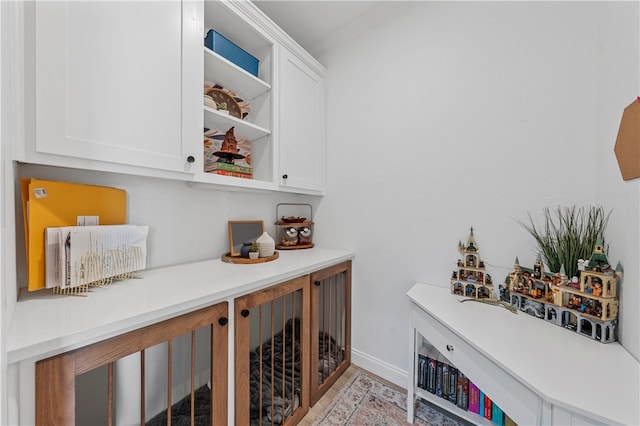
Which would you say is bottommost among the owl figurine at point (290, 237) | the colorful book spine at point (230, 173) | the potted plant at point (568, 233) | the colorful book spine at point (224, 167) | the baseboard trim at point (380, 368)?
the baseboard trim at point (380, 368)

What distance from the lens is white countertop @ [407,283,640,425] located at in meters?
0.55

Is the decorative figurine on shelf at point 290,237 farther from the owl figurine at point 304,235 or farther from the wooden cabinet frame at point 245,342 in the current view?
the wooden cabinet frame at point 245,342

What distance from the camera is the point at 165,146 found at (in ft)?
3.23

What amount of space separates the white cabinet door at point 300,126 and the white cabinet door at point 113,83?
1.88ft

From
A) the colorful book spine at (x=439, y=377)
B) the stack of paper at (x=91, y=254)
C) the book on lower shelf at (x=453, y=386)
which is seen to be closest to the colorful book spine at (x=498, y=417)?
the book on lower shelf at (x=453, y=386)

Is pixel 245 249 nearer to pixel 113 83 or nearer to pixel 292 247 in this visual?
pixel 292 247

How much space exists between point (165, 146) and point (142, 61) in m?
0.33

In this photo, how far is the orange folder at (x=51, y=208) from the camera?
2.42 ft

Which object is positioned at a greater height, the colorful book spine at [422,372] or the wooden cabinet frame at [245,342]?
the wooden cabinet frame at [245,342]

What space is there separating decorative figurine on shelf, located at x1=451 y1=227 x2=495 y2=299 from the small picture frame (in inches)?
49.5

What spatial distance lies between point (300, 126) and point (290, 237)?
2.71 ft

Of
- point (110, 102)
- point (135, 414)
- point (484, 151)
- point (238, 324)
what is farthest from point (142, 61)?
point (484, 151)

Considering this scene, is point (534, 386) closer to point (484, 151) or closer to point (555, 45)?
point (484, 151)

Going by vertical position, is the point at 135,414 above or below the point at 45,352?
below
